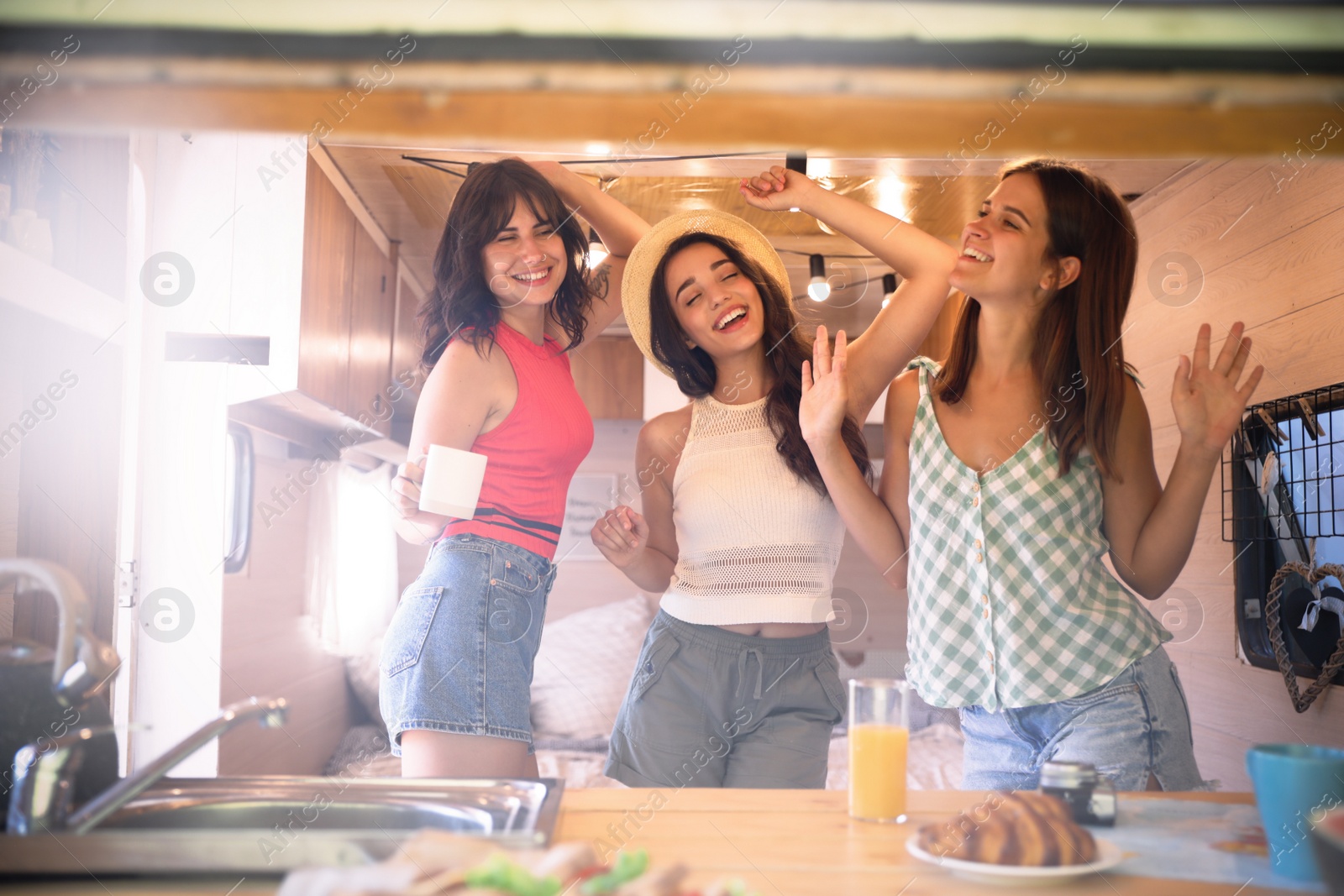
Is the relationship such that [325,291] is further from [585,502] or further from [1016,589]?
[585,502]

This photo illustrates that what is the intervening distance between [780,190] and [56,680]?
36.1 inches

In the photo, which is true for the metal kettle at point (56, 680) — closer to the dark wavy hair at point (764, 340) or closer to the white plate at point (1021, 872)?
the white plate at point (1021, 872)

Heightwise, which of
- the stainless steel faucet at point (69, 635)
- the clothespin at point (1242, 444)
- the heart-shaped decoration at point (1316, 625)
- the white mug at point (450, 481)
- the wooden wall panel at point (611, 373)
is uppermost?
the wooden wall panel at point (611, 373)

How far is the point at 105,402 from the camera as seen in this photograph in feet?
4.47

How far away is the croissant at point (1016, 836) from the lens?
1.75 feet

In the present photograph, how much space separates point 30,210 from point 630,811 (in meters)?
0.87

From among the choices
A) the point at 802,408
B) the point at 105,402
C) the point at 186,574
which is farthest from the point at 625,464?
the point at 802,408

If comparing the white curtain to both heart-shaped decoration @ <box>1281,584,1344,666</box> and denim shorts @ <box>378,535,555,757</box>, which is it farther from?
heart-shaped decoration @ <box>1281,584,1344,666</box>

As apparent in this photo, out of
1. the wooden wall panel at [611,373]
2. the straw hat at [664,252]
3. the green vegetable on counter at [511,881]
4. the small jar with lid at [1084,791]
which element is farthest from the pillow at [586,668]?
the green vegetable on counter at [511,881]

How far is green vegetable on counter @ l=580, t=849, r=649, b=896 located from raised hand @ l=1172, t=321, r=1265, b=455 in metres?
0.64

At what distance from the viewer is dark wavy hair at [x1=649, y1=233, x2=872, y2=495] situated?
1.21m

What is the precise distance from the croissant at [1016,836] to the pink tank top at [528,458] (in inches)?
22.0

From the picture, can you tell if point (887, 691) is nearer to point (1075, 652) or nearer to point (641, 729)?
point (1075, 652)

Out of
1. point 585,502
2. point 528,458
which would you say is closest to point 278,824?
point 528,458
